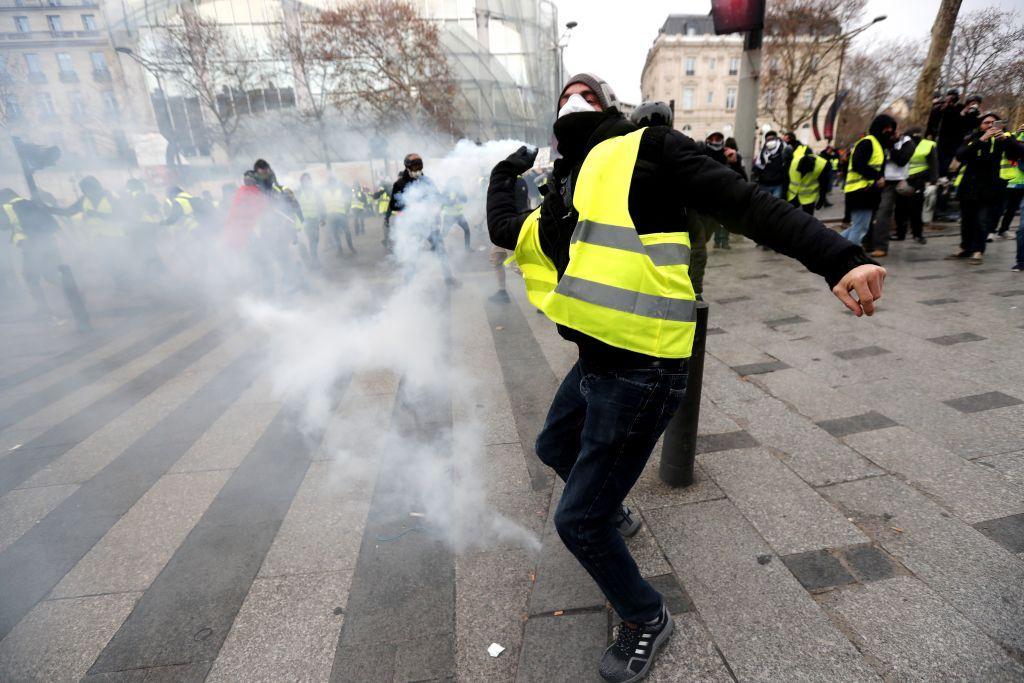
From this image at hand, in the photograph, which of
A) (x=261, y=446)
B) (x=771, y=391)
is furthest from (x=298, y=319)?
(x=771, y=391)

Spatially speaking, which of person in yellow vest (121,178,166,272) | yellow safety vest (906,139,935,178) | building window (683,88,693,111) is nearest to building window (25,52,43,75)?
person in yellow vest (121,178,166,272)

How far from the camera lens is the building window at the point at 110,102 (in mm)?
8133

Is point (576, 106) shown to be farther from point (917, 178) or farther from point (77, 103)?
point (77, 103)

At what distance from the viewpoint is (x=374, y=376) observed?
177 inches

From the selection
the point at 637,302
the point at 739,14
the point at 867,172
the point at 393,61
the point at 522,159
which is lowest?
the point at 867,172

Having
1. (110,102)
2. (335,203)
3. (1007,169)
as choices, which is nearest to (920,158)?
(1007,169)

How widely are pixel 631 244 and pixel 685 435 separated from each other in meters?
1.46

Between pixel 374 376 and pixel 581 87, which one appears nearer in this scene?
→ pixel 581 87

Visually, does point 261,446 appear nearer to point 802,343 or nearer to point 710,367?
point 710,367

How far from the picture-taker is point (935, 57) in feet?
31.2

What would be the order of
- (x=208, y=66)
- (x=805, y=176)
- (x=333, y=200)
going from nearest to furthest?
(x=805, y=176) → (x=333, y=200) → (x=208, y=66)

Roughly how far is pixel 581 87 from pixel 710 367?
3.01m

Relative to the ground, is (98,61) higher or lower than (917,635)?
higher

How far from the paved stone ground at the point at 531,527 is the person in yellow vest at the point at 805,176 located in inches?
157
